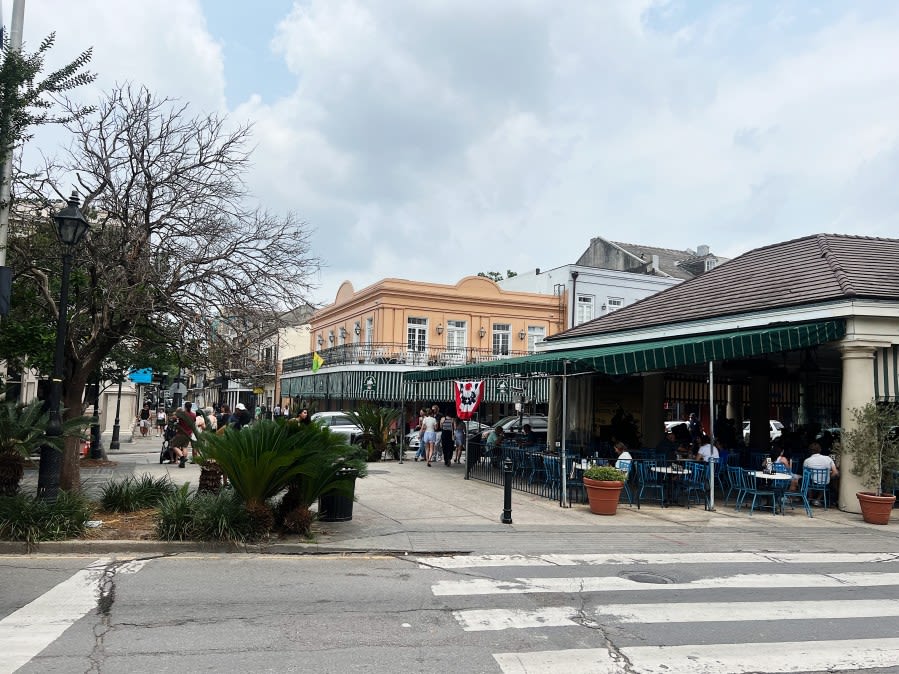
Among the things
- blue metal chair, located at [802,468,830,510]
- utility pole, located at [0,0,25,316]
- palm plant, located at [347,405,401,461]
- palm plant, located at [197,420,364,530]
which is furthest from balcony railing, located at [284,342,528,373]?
palm plant, located at [197,420,364,530]

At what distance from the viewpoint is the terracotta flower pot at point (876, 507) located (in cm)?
1226

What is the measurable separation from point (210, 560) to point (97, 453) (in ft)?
44.1

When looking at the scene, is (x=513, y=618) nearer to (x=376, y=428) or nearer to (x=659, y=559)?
(x=659, y=559)

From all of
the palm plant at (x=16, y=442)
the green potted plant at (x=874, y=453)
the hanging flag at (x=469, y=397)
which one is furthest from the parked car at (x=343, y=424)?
the green potted plant at (x=874, y=453)

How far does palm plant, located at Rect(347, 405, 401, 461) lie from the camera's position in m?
22.8

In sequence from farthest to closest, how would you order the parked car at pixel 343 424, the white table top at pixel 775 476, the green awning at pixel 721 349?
the parked car at pixel 343 424, the green awning at pixel 721 349, the white table top at pixel 775 476

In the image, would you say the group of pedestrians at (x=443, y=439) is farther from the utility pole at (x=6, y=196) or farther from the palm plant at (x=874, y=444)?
the utility pole at (x=6, y=196)

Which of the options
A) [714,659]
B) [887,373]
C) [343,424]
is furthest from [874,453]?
[343,424]

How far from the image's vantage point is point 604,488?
40.8 feet

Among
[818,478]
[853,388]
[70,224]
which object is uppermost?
[70,224]

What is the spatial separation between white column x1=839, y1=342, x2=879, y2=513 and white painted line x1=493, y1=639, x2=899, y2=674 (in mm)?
8380

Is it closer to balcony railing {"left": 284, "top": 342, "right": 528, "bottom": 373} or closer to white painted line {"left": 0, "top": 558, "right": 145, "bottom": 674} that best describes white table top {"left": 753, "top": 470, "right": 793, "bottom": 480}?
white painted line {"left": 0, "top": 558, "right": 145, "bottom": 674}

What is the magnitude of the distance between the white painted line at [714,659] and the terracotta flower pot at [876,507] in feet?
24.3

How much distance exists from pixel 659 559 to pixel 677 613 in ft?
8.67
